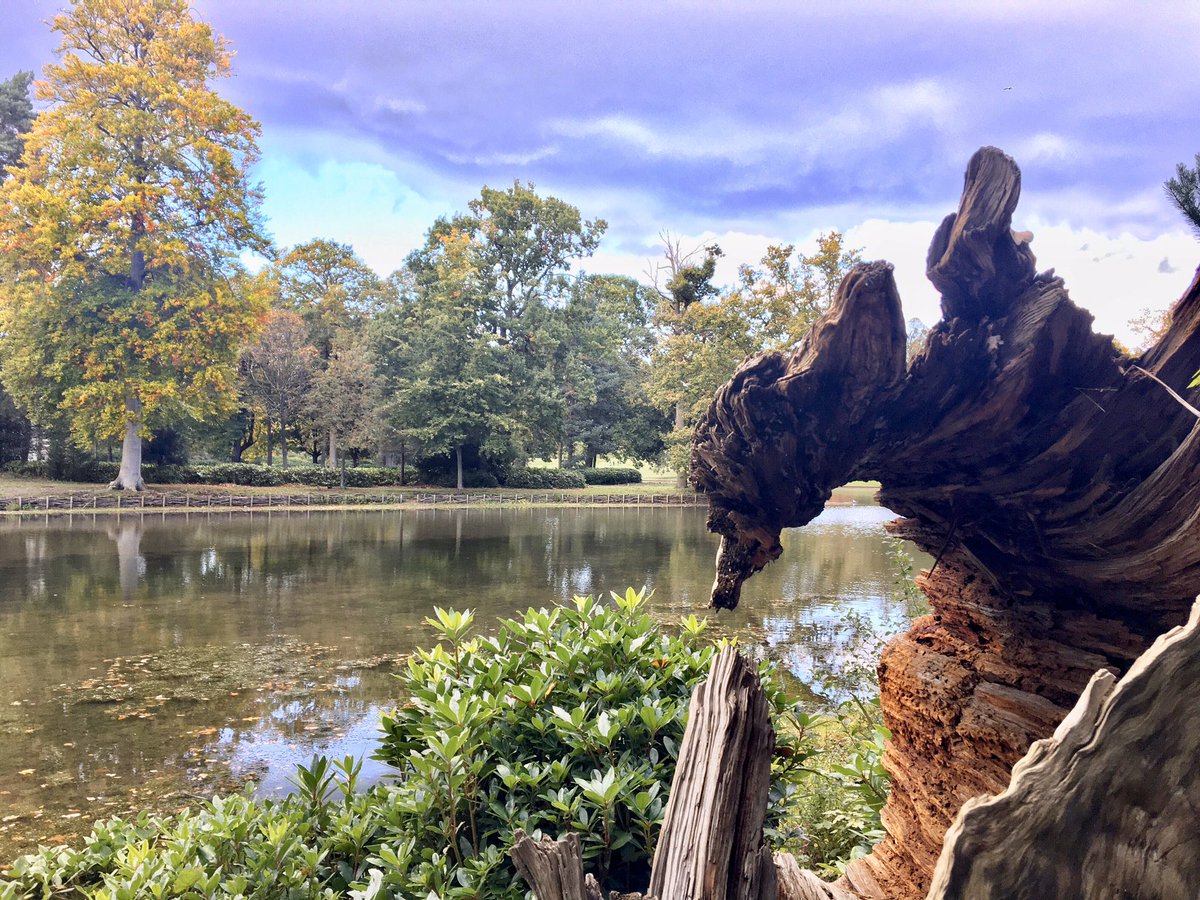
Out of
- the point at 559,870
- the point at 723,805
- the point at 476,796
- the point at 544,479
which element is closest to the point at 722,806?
the point at 723,805

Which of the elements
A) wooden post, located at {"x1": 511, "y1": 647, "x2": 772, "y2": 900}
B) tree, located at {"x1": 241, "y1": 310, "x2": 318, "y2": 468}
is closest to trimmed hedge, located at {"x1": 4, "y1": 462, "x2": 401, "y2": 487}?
tree, located at {"x1": 241, "y1": 310, "x2": 318, "y2": 468}

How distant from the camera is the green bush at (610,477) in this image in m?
43.9

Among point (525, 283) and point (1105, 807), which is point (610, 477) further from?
point (1105, 807)

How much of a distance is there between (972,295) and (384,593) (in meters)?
11.0

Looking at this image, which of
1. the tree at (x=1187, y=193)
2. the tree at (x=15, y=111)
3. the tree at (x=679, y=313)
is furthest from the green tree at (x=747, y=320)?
the tree at (x=15, y=111)

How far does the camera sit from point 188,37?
27781 mm

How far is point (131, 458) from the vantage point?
1115 inches

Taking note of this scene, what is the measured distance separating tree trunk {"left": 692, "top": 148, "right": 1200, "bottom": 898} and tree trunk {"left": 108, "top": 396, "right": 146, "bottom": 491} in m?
30.5

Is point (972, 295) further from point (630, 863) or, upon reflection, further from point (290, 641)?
point (290, 641)

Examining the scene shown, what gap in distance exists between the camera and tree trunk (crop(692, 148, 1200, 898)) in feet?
6.35

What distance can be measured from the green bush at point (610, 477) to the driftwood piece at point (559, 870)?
136 feet

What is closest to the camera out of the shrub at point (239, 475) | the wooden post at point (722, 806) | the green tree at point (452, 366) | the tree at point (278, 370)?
the wooden post at point (722, 806)

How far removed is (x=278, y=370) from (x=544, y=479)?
14443 millimetres

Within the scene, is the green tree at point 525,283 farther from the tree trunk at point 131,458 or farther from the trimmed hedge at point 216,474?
the tree trunk at point 131,458
